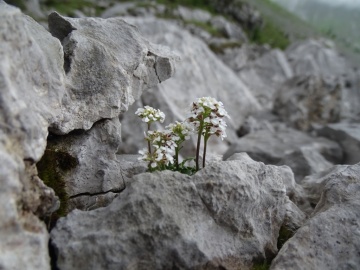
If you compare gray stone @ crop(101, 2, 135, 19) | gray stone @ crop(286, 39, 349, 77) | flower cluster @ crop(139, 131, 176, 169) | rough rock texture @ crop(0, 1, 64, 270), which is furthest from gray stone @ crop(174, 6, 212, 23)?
rough rock texture @ crop(0, 1, 64, 270)

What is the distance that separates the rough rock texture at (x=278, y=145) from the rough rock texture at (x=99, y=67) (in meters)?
11.9

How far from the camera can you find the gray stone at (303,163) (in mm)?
17359

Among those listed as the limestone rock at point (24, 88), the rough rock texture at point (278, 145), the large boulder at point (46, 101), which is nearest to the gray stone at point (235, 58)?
the rough rock texture at point (278, 145)

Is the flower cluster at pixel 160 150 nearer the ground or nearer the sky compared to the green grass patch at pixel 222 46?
nearer the sky

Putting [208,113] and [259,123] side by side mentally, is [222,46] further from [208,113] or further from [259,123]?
[208,113]

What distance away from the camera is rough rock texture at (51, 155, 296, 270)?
6.16 m

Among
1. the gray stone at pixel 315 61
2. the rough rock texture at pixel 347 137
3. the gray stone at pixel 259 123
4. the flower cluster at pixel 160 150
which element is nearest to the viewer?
the flower cluster at pixel 160 150

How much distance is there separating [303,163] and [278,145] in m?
4.84

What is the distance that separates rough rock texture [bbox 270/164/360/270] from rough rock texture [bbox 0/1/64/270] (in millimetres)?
4601

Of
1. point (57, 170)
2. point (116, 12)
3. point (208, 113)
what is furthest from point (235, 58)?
point (57, 170)

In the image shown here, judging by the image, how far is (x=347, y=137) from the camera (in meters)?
24.0

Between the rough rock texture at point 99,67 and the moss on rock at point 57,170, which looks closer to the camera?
the moss on rock at point 57,170

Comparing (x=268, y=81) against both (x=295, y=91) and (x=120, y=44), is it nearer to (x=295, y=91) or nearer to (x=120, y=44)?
(x=295, y=91)

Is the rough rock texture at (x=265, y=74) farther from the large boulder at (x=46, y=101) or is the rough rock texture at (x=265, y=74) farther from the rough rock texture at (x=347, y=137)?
the large boulder at (x=46, y=101)
